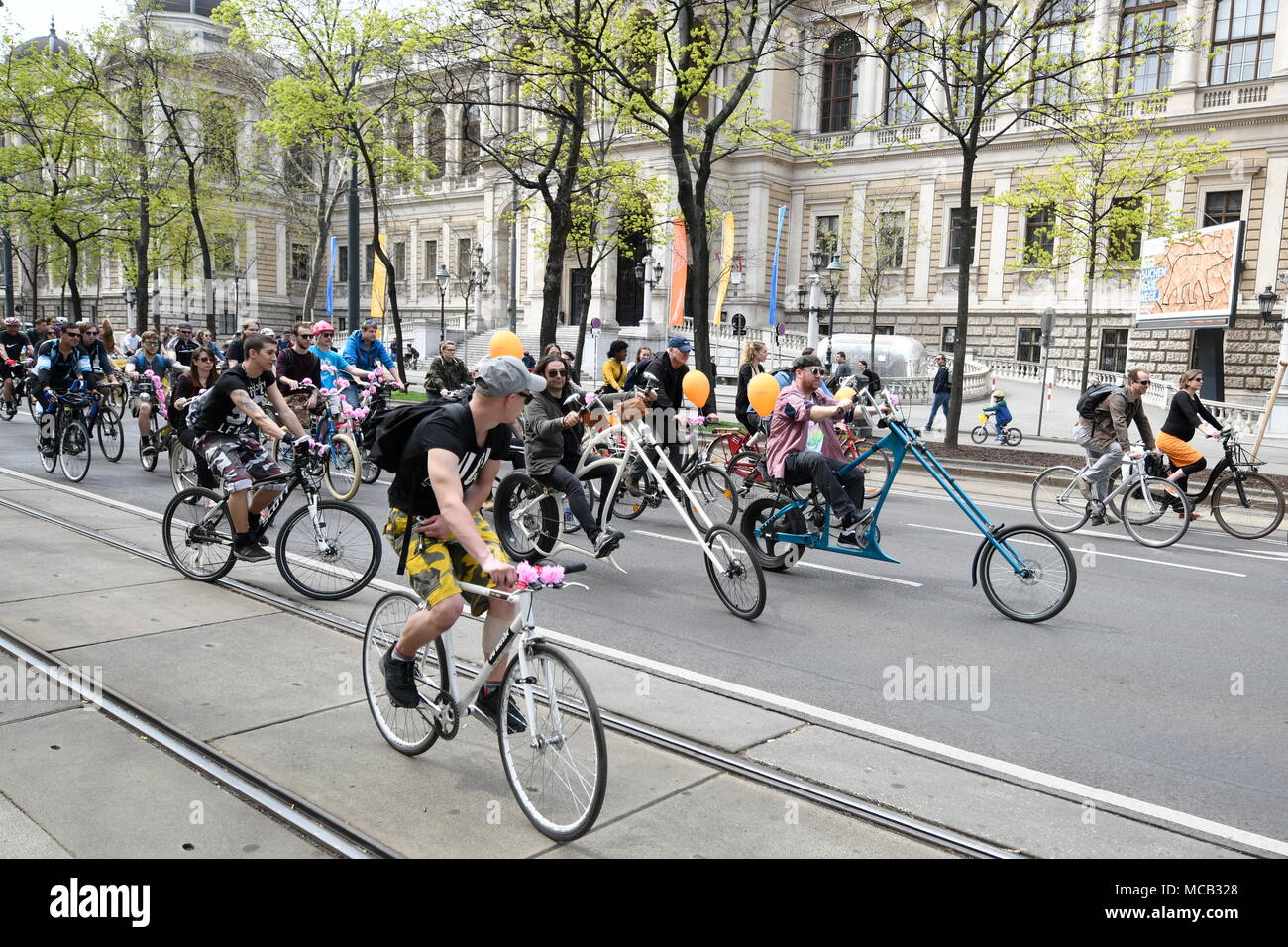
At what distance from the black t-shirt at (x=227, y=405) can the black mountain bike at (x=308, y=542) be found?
49 centimetres

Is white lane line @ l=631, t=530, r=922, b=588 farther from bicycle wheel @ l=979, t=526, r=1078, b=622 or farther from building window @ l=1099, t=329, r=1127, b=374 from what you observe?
building window @ l=1099, t=329, r=1127, b=374

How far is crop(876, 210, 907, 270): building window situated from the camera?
44.9 m

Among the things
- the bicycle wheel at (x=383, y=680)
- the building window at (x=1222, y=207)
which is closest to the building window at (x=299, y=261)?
the building window at (x=1222, y=207)

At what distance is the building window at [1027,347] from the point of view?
43.7 meters

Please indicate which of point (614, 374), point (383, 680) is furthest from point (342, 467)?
point (383, 680)

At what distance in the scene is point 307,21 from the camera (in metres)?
29.1

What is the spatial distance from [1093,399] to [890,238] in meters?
36.2

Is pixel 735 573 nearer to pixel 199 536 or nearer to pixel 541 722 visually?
pixel 541 722

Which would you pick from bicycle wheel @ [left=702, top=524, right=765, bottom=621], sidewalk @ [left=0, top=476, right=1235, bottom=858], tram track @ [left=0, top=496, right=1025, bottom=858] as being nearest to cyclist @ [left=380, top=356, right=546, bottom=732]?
sidewalk @ [left=0, top=476, right=1235, bottom=858]

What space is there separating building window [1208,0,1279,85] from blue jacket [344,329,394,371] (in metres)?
38.3

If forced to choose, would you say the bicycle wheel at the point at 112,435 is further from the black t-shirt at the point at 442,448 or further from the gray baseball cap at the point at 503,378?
the gray baseball cap at the point at 503,378

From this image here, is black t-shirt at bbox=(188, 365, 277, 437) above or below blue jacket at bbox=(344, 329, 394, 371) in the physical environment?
below
